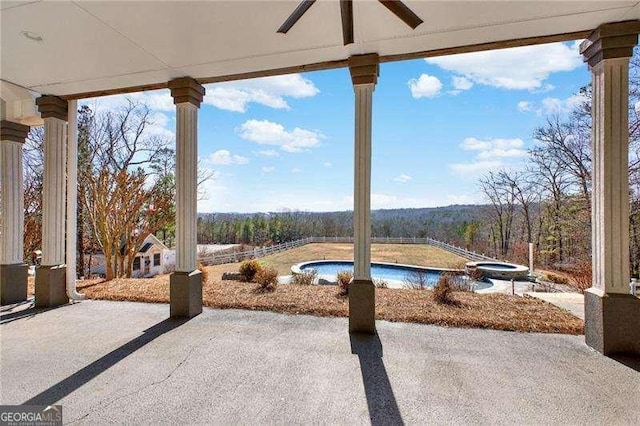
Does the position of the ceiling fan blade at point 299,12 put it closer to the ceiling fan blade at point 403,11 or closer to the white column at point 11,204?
the ceiling fan blade at point 403,11

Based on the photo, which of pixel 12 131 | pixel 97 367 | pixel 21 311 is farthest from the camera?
pixel 12 131

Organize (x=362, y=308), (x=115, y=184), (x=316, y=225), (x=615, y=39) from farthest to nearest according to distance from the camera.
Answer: (x=316, y=225)
(x=115, y=184)
(x=362, y=308)
(x=615, y=39)

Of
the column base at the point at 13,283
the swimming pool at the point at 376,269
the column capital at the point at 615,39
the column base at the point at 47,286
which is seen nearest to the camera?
the column capital at the point at 615,39

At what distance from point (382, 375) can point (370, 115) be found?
2.99m

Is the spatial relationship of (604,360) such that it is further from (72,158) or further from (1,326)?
(72,158)

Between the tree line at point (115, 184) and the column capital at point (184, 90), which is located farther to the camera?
the tree line at point (115, 184)

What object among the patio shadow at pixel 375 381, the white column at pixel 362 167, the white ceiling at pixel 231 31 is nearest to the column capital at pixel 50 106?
the white ceiling at pixel 231 31

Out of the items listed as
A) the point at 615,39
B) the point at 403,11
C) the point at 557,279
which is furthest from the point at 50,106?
the point at 557,279

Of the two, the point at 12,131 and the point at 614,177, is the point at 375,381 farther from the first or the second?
the point at 12,131

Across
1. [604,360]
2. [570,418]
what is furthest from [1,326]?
[604,360]

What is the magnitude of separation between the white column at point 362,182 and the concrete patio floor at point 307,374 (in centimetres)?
94

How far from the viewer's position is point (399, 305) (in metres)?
4.72

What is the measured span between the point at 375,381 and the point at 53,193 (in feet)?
18.9

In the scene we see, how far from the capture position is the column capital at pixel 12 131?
5324 millimetres
